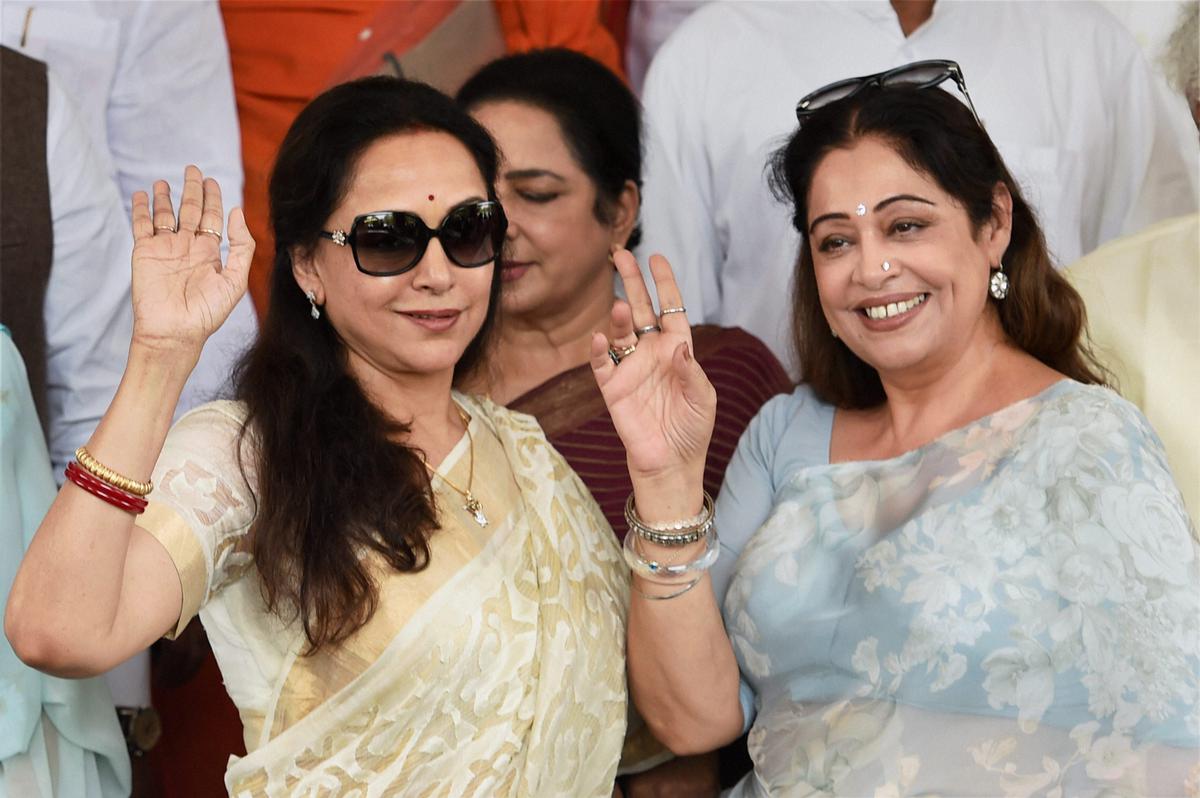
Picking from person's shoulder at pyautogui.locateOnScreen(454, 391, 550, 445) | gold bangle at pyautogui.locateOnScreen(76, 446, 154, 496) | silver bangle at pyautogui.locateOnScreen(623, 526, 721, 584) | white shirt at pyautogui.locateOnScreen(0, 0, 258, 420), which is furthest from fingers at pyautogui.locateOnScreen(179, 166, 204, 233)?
white shirt at pyautogui.locateOnScreen(0, 0, 258, 420)

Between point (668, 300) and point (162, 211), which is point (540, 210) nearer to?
point (668, 300)

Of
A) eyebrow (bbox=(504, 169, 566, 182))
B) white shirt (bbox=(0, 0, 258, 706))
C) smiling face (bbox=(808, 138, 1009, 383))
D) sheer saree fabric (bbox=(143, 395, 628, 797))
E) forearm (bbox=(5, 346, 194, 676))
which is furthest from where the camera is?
eyebrow (bbox=(504, 169, 566, 182))

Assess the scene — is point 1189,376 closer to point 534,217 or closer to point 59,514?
point 534,217

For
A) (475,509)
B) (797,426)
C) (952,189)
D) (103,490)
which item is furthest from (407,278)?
(952,189)

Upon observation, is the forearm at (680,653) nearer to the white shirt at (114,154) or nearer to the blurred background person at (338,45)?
the white shirt at (114,154)

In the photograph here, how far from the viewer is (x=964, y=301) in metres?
2.02

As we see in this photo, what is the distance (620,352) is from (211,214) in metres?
0.57

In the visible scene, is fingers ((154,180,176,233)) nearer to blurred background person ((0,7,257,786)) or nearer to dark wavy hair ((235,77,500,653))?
dark wavy hair ((235,77,500,653))

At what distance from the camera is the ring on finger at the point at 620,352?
1893 mm

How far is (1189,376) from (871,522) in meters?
0.60

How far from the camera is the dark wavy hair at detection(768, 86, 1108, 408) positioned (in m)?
2.03

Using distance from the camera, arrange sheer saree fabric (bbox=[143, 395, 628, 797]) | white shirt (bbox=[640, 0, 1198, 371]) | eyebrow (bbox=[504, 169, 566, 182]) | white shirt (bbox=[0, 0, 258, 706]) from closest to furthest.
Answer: sheer saree fabric (bbox=[143, 395, 628, 797]) < white shirt (bbox=[0, 0, 258, 706]) < eyebrow (bbox=[504, 169, 566, 182]) < white shirt (bbox=[640, 0, 1198, 371])

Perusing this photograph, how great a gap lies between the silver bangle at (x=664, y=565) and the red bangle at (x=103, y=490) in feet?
2.24

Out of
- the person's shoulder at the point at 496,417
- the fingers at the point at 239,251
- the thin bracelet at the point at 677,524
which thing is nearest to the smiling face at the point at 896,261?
the thin bracelet at the point at 677,524
